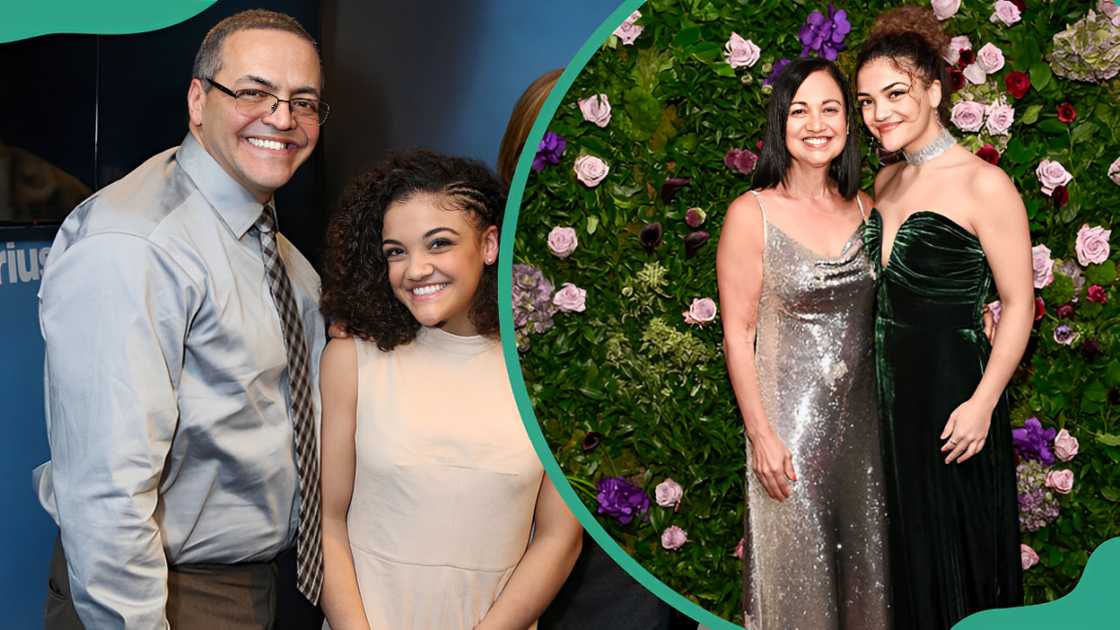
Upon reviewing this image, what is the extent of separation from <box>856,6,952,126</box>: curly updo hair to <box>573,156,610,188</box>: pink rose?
384 mm

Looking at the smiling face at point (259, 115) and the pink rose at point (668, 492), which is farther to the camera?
the smiling face at point (259, 115)

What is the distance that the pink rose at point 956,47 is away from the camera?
150 centimetres

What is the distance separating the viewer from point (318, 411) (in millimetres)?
1789

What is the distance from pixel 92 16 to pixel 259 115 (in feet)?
1.50

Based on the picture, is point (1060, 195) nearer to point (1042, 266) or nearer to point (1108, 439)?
point (1042, 266)

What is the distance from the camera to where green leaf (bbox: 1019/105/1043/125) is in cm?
152

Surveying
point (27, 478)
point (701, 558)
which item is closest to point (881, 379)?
point (701, 558)

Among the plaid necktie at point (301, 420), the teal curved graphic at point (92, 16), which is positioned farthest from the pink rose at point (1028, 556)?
the teal curved graphic at point (92, 16)

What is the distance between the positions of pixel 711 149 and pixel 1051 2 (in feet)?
1.75

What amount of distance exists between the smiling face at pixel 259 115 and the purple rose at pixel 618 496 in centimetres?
71

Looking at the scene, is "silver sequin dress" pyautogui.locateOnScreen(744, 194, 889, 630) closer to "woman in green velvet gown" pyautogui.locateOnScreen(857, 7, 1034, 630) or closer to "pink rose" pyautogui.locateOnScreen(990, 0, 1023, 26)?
"woman in green velvet gown" pyautogui.locateOnScreen(857, 7, 1034, 630)

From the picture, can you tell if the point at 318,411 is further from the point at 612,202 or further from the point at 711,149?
the point at 711,149

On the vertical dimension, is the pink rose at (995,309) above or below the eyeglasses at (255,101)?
below

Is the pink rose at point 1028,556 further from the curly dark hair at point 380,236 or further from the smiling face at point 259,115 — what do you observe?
the smiling face at point 259,115
